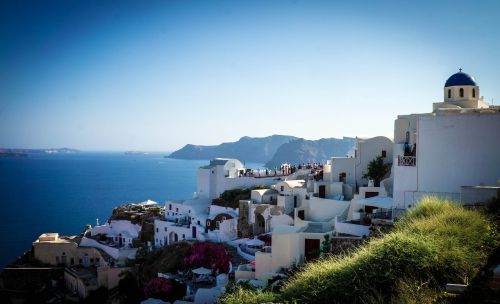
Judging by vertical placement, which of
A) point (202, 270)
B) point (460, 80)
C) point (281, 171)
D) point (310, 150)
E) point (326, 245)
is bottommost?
point (202, 270)

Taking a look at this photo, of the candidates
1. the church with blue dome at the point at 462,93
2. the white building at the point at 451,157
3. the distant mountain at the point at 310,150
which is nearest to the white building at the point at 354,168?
the church with blue dome at the point at 462,93

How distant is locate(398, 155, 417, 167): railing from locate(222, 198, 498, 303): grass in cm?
782

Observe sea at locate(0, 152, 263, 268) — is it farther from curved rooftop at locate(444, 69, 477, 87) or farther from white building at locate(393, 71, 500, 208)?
curved rooftop at locate(444, 69, 477, 87)

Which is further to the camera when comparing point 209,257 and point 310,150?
point 310,150

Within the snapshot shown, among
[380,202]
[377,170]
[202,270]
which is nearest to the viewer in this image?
[380,202]

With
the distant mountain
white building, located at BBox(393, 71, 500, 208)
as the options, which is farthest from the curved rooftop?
the distant mountain

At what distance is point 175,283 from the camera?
2494 cm

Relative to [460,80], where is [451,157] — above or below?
below

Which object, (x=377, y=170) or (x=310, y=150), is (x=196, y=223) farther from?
(x=310, y=150)

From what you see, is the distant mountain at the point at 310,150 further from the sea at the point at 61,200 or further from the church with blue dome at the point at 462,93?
the church with blue dome at the point at 462,93

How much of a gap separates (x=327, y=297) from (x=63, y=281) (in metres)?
35.9

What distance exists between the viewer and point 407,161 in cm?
1817

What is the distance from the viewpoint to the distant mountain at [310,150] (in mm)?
183000

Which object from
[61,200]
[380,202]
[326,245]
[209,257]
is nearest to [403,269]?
[326,245]
